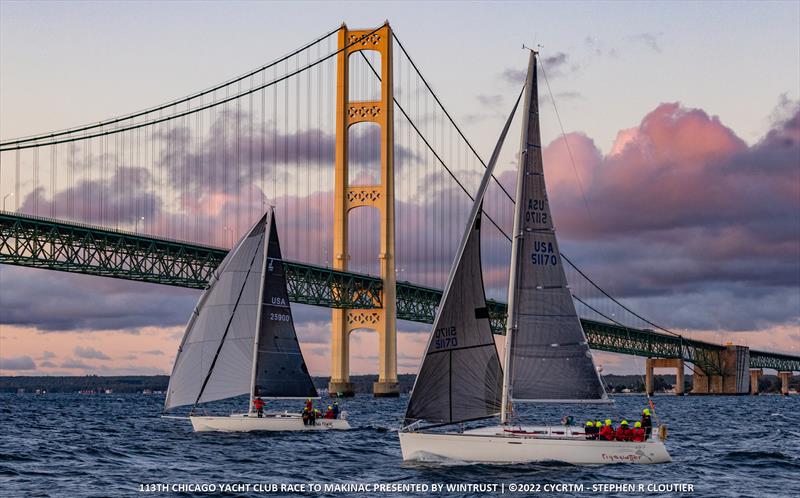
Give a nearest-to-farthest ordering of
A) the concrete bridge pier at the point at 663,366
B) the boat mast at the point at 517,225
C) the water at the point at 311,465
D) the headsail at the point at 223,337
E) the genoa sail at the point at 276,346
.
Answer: the water at the point at 311,465 → the boat mast at the point at 517,225 → the headsail at the point at 223,337 → the genoa sail at the point at 276,346 → the concrete bridge pier at the point at 663,366

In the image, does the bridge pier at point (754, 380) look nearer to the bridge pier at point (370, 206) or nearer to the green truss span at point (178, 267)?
the green truss span at point (178, 267)

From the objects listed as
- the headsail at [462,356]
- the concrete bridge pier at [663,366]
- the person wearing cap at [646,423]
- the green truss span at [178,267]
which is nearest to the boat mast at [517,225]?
the headsail at [462,356]

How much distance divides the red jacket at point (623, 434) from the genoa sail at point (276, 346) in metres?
13.8

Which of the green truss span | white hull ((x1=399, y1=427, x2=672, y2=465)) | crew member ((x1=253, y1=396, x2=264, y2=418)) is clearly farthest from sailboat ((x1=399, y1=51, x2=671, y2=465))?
the green truss span

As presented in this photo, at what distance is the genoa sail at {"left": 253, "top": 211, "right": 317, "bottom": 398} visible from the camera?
117 ft

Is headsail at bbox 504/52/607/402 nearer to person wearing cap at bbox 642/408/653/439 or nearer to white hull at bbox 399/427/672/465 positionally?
white hull at bbox 399/427/672/465

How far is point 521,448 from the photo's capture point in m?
23.8

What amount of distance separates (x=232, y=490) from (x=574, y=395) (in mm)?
7359

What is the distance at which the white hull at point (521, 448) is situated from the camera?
78.0 feet

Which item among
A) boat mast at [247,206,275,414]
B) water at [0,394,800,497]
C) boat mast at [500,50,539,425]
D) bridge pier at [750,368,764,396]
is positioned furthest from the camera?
bridge pier at [750,368,764,396]

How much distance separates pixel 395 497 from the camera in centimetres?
2108

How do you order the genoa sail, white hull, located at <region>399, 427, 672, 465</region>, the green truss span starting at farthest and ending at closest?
1. the green truss span
2. the genoa sail
3. white hull, located at <region>399, 427, 672, 465</region>

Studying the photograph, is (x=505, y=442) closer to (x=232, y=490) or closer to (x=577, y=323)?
(x=577, y=323)

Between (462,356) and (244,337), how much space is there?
1262 centimetres
